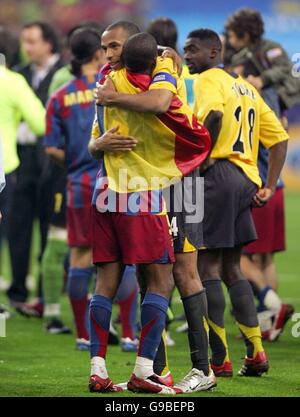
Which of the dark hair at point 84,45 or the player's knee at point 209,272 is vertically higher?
the dark hair at point 84,45

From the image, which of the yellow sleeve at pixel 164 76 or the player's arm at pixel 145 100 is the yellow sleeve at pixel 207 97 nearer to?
the yellow sleeve at pixel 164 76

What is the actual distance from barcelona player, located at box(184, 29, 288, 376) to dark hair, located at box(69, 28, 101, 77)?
1.33 metres

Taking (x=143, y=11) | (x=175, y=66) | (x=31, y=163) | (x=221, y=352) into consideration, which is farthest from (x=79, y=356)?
(x=143, y=11)

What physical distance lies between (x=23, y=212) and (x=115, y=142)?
15.9 ft

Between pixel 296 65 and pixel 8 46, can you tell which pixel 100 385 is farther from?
pixel 8 46

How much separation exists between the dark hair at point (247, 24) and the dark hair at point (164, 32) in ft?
3.11

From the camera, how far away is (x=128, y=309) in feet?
29.4

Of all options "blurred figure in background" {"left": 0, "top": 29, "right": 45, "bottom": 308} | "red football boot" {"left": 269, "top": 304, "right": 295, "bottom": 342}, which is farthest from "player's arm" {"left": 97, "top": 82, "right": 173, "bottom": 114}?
"red football boot" {"left": 269, "top": 304, "right": 295, "bottom": 342}

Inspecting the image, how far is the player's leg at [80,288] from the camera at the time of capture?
8.88m

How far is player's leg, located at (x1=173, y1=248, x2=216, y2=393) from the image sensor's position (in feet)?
22.6

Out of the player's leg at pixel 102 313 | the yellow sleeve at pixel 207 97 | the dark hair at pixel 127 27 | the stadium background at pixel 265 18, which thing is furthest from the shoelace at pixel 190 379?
the stadium background at pixel 265 18

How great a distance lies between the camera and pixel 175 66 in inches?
270

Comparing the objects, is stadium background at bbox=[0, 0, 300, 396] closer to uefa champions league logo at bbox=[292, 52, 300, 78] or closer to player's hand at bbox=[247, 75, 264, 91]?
player's hand at bbox=[247, 75, 264, 91]

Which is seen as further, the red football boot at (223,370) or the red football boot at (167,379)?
the red football boot at (223,370)
